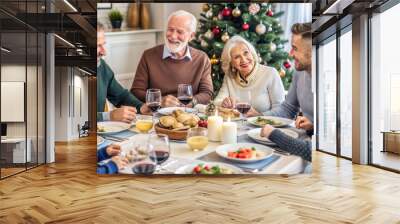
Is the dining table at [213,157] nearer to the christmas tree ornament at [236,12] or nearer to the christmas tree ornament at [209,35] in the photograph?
the christmas tree ornament at [209,35]

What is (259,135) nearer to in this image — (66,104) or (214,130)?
(214,130)

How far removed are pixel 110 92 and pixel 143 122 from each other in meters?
0.62

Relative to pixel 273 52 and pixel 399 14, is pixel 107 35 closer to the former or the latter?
pixel 273 52

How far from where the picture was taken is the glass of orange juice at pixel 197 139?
449 centimetres

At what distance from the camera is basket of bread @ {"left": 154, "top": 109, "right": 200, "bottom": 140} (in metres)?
4.82

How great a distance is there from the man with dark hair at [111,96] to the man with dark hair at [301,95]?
1.82 metres

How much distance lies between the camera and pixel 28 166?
6246 millimetres

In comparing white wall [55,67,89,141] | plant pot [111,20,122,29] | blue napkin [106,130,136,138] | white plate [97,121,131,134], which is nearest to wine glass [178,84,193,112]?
blue napkin [106,130,136,138]

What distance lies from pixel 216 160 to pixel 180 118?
0.74m

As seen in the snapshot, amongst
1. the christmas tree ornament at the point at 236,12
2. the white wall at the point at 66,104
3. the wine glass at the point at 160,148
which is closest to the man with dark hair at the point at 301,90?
the christmas tree ornament at the point at 236,12

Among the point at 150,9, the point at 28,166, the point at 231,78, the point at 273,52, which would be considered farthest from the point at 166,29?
the point at 28,166

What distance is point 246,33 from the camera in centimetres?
502

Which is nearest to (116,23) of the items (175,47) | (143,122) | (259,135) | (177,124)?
(175,47)

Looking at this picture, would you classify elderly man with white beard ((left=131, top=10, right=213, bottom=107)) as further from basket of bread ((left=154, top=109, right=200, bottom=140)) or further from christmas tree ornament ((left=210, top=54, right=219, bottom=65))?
basket of bread ((left=154, top=109, right=200, bottom=140))
